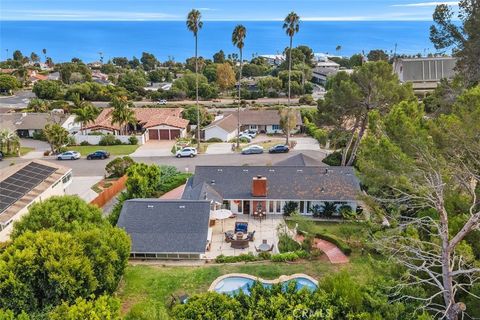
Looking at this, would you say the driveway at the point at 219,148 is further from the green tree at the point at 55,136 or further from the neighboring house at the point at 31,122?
the neighboring house at the point at 31,122

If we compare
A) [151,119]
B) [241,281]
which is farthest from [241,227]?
[151,119]

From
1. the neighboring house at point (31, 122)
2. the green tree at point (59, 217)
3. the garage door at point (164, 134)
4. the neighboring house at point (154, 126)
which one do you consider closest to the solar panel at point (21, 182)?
the green tree at point (59, 217)

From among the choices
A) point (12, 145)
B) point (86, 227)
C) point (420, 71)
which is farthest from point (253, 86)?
point (86, 227)

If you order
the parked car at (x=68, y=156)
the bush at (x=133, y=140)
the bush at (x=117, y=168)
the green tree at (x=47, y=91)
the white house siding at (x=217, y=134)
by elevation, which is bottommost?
the bush at (x=117, y=168)

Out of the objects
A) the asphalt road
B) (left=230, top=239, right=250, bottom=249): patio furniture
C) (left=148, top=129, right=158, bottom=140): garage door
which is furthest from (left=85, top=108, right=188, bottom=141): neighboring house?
(left=230, top=239, right=250, bottom=249): patio furniture

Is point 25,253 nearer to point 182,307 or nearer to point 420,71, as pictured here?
point 182,307

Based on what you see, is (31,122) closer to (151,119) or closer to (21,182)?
(151,119)

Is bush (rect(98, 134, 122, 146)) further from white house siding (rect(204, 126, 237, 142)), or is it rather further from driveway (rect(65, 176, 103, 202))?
driveway (rect(65, 176, 103, 202))
